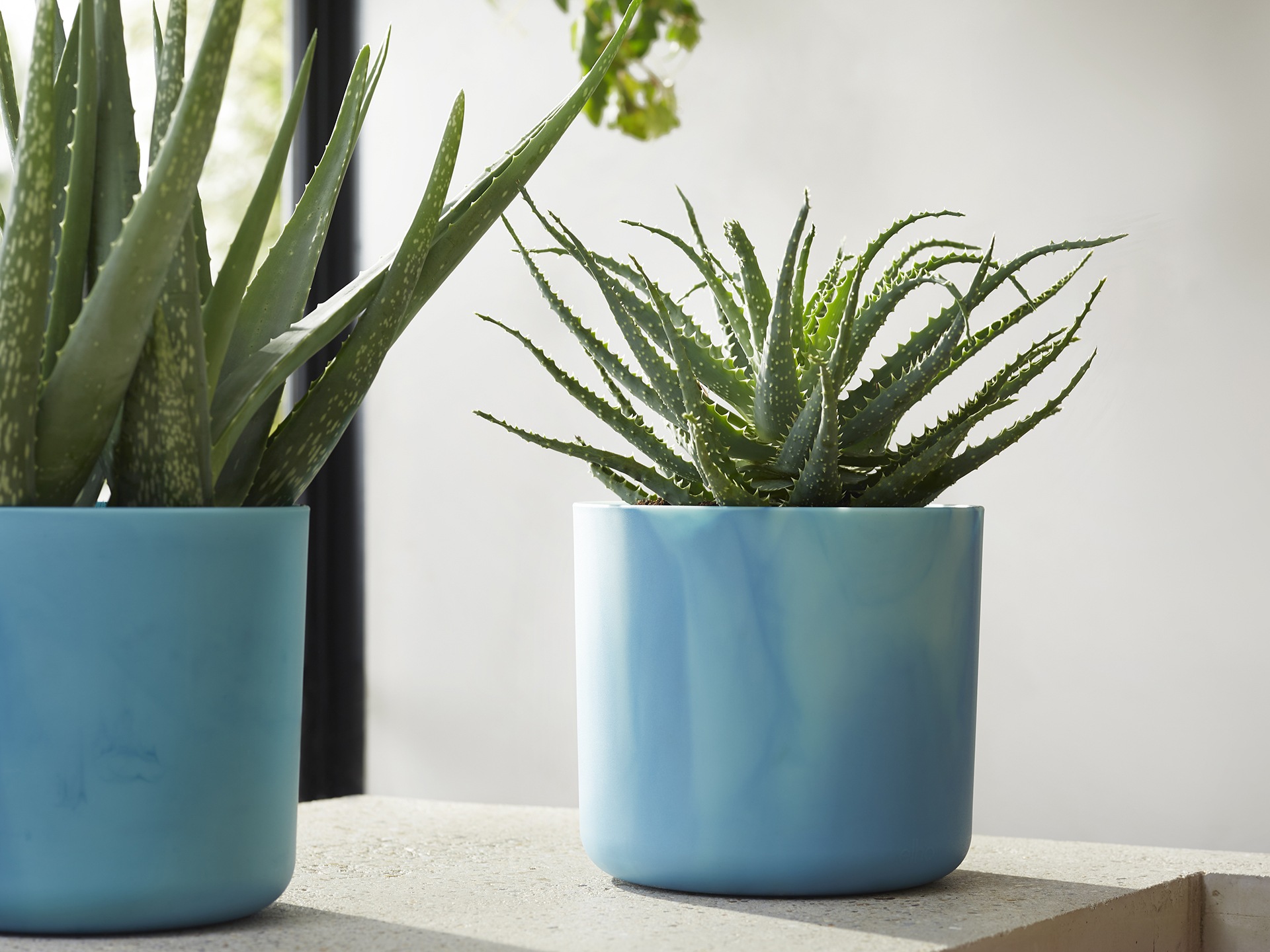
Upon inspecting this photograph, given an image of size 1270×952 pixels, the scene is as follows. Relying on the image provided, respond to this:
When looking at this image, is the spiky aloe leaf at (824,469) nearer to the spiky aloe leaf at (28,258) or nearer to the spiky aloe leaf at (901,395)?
the spiky aloe leaf at (901,395)

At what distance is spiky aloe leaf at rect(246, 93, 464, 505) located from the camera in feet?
1.41

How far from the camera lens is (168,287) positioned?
0.37 m

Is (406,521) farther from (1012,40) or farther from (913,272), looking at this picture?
(913,272)

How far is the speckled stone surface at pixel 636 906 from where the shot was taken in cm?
39

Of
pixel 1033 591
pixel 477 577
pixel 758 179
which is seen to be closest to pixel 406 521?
pixel 477 577

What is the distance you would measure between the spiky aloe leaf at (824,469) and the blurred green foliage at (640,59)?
91 centimetres

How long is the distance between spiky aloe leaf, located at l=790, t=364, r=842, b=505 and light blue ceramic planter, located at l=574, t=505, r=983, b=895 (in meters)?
0.02

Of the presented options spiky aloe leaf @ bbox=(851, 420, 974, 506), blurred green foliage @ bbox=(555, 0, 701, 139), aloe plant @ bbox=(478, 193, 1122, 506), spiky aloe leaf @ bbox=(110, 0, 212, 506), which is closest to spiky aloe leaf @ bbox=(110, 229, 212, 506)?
spiky aloe leaf @ bbox=(110, 0, 212, 506)

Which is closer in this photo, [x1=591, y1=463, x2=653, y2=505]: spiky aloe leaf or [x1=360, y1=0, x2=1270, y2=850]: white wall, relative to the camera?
[x1=591, y1=463, x2=653, y2=505]: spiky aloe leaf

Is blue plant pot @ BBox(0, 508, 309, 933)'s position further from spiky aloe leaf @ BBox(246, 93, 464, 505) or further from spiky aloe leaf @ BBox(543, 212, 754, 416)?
spiky aloe leaf @ BBox(543, 212, 754, 416)

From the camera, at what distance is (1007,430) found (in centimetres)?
48

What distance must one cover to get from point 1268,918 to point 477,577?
124 centimetres

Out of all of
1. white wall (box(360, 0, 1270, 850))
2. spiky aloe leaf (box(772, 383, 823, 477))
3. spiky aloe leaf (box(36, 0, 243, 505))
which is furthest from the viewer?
white wall (box(360, 0, 1270, 850))

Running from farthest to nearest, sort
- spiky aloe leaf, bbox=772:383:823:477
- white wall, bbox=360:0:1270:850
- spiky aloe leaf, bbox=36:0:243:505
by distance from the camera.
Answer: white wall, bbox=360:0:1270:850 < spiky aloe leaf, bbox=772:383:823:477 < spiky aloe leaf, bbox=36:0:243:505
